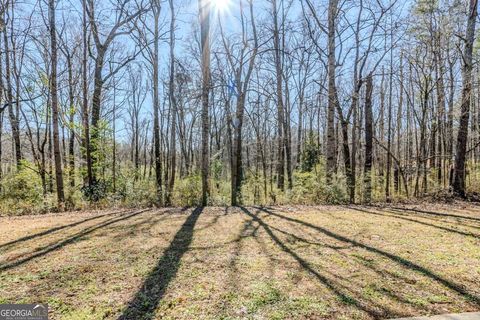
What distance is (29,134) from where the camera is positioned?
12211 mm

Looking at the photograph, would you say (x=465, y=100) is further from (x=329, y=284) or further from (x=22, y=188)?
(x=22, y=188)

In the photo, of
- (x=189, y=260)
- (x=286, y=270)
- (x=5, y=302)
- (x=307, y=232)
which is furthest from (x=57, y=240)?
(x=307, y=232)

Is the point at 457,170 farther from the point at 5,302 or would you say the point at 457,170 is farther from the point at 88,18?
the point at 88,18

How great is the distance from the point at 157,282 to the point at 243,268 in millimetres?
885

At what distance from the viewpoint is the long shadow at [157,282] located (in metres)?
2.08

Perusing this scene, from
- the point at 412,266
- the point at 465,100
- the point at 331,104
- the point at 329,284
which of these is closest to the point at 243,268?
the point at 329,284

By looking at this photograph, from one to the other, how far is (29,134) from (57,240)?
1117 cm

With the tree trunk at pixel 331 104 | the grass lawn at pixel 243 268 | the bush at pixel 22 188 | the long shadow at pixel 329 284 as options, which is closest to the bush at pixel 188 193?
the grass lawn at pixel 243 268

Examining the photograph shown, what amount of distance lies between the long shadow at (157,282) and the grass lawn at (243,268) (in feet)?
0.04

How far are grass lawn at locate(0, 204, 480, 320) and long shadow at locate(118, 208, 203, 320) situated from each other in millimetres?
12

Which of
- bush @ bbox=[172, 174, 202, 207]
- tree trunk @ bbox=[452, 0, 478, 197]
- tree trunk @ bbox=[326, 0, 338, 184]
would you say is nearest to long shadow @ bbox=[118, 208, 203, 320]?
bush @ bbox=[172, 174, 202, 207]

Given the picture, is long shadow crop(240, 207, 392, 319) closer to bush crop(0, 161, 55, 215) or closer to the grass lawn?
the grass lawn

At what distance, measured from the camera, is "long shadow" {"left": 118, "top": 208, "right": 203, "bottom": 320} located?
6.81ft

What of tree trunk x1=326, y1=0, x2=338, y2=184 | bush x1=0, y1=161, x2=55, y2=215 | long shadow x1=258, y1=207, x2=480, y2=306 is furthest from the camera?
bush x1=0, y1=161, x2=55, y2=215
